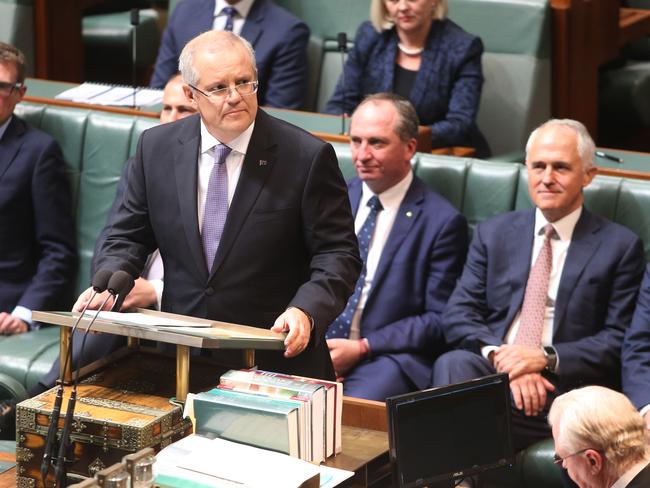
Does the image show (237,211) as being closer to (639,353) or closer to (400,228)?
(400,228)

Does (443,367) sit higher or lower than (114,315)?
lower

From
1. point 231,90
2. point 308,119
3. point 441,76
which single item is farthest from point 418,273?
point 231,90

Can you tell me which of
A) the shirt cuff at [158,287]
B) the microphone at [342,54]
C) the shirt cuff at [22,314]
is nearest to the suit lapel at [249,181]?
the shirt cuff at [158,287]

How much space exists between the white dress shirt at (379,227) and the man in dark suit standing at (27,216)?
1.03 metres

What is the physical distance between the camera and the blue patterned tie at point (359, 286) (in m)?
3.51

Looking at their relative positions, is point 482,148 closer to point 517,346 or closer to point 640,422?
point 517,346

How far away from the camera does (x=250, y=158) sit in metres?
2.55

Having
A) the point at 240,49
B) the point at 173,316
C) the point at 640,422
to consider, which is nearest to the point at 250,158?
the point at 240,49

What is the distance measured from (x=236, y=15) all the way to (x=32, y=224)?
3.93ft

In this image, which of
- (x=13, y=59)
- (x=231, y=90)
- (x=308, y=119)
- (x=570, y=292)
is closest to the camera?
(x=231, y=90)

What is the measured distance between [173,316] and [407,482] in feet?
1.79

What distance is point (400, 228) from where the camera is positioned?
351 cm

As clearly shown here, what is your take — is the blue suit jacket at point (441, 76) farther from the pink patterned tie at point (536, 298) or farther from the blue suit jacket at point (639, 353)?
the blue suit jacket at point (639, 353)

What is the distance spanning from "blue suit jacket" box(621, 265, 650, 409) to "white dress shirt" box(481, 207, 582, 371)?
0.70 ft
